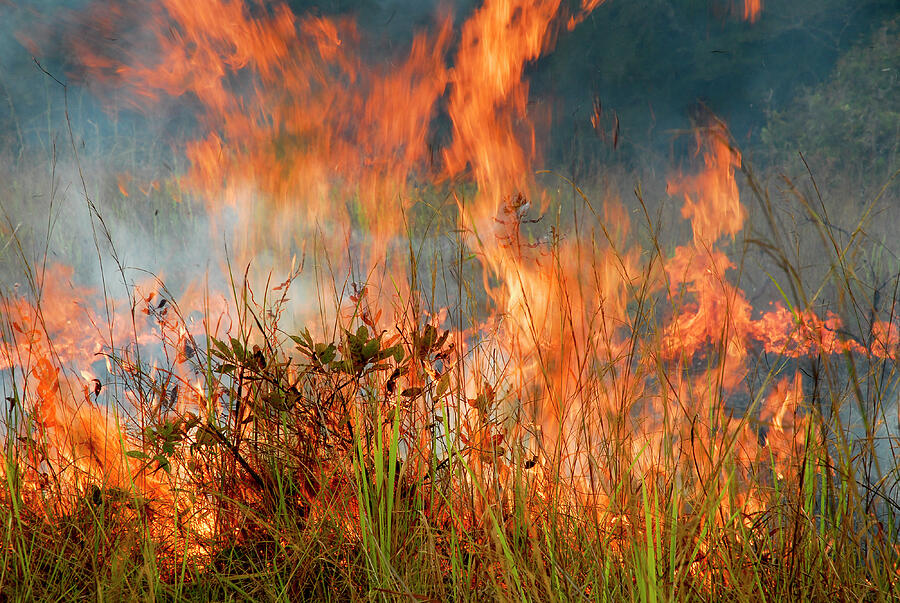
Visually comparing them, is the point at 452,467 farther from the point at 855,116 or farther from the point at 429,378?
the point at 855,116

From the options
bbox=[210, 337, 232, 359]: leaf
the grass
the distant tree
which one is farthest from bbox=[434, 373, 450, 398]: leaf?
the distant tree

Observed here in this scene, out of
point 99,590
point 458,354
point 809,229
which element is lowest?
point 99,590

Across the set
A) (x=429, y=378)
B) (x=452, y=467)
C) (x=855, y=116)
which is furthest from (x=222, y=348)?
(x=855, y=116)

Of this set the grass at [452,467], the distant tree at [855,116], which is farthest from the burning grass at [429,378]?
the distant tree at [855,116]

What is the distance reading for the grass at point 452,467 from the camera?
1.13 m

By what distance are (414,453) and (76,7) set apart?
Answer: 2.61 m

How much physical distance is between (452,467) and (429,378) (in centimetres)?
30

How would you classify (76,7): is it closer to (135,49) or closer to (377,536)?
(135,49)

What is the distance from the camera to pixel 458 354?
55.6 inches

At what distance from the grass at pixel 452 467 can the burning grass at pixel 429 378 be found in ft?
0.04

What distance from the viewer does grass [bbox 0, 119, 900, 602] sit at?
1133mm

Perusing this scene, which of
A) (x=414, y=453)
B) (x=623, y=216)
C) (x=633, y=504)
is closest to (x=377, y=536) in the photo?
(x=414, y=453)

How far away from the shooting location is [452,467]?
1287mm

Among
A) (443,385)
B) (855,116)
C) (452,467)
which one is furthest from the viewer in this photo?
(855,116)
